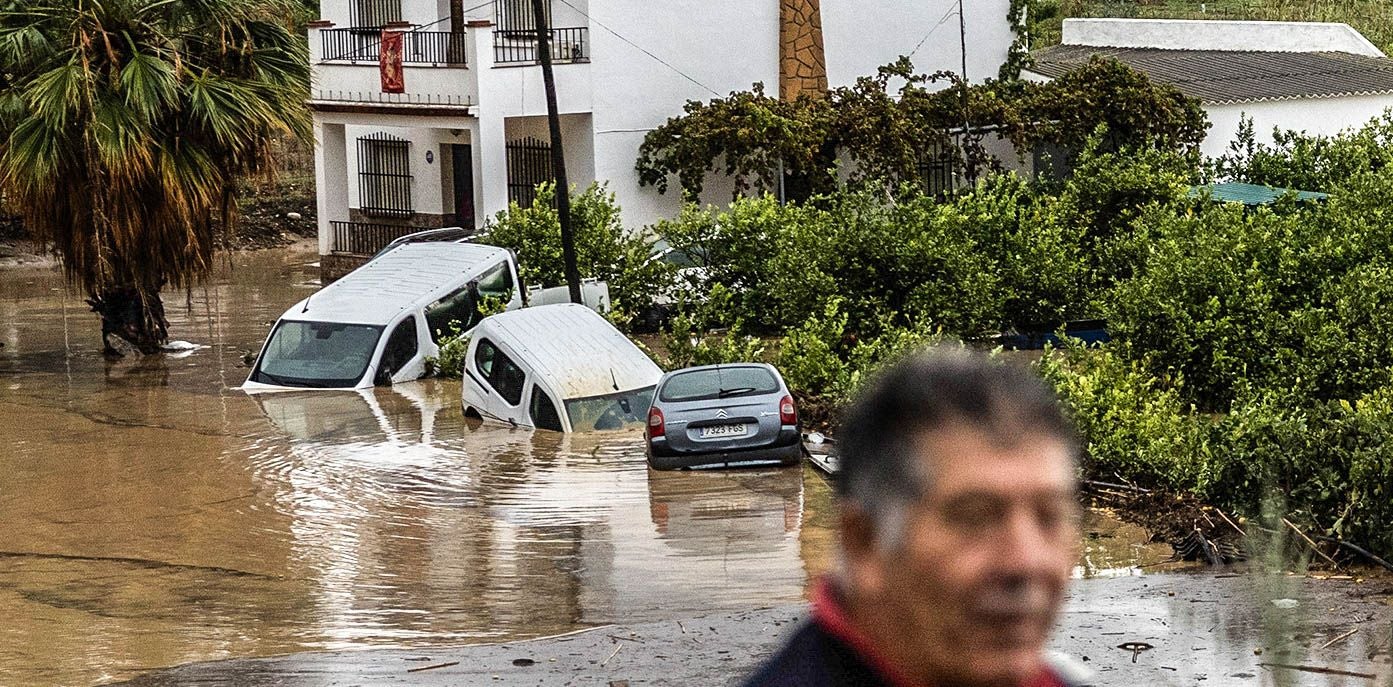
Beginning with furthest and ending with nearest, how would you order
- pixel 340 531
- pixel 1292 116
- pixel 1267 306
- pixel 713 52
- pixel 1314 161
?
pixel 1292 116 → pixel 713 52 → pixel 1314 161 → pixel 1267 306 → pixel 340 531

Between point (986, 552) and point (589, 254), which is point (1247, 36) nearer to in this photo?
point (589, 254)

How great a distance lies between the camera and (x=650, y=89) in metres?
33.6

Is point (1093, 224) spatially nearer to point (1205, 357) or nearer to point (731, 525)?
point (1205, 357)

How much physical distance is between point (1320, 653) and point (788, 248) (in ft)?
49.7

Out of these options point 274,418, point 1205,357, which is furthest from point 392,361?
point 1205,357

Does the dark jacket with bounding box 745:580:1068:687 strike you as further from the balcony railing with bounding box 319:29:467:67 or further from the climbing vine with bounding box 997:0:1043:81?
the climbing vine with bounding box 997:0:1043:81

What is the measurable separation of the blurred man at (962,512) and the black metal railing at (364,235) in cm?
3510

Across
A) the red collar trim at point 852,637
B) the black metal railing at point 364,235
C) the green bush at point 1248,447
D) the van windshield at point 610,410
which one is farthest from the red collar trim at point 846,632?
the black metal railing at point 364,235

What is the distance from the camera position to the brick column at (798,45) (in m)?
35.3

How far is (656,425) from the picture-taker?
17594 mm

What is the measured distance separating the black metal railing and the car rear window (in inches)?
739

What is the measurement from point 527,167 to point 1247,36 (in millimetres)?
18944

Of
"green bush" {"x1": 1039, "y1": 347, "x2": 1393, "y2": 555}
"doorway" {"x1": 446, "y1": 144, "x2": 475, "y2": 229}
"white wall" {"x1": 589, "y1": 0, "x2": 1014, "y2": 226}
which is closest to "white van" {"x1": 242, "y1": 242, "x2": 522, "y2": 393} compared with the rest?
"white wall" {"x1": 589, "y1": 0, "x2": 1014, "y2": 226}

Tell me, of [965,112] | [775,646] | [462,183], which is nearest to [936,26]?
[965,112]
